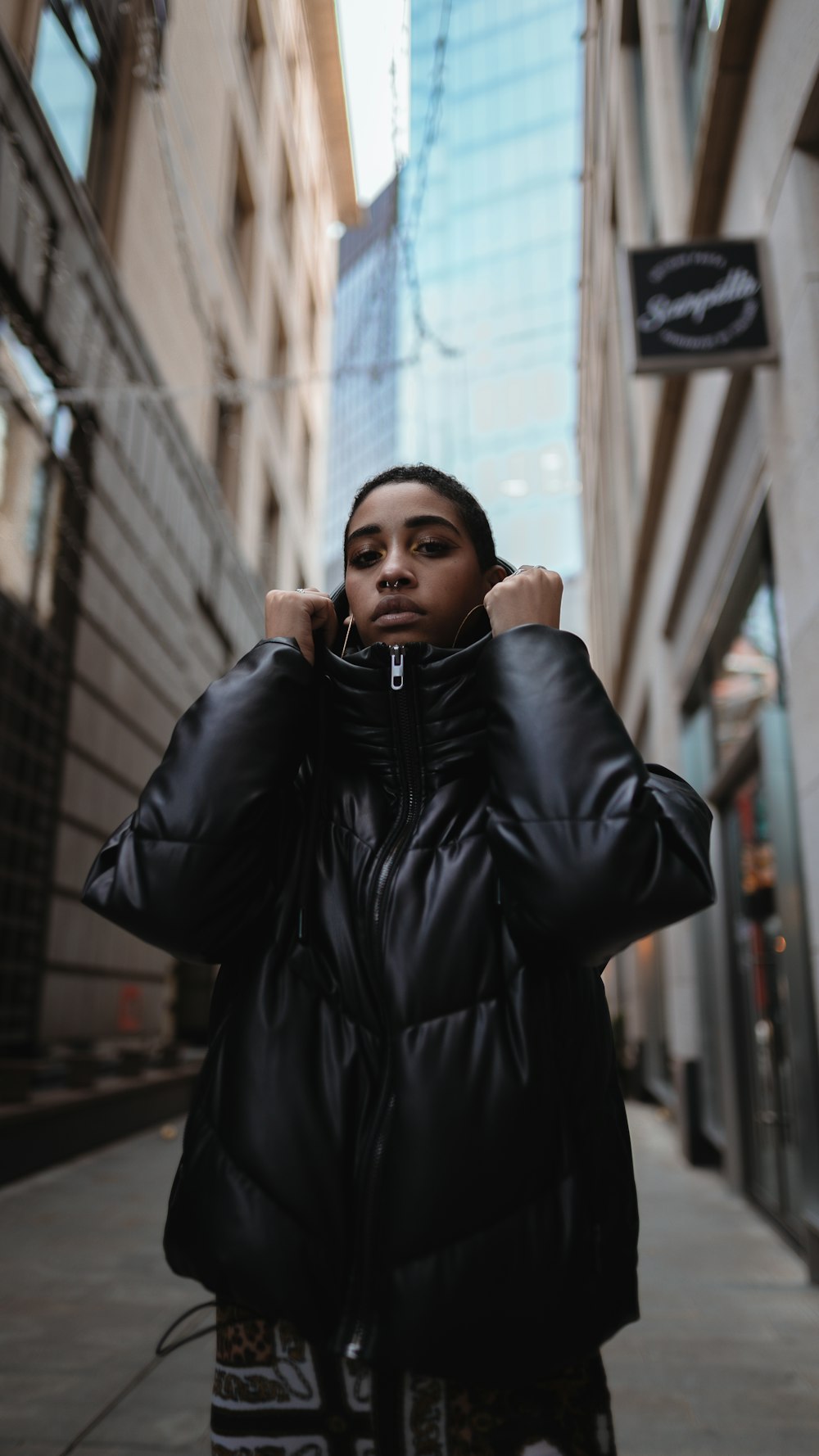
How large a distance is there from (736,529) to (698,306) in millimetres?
1650

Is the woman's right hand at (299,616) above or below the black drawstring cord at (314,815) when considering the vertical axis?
above

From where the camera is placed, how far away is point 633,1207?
1313 mm

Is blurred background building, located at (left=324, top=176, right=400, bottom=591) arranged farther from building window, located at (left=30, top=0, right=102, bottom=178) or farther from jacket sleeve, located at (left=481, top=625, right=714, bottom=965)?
building window, located at (left=30, top=0, right=102, bottom=178)

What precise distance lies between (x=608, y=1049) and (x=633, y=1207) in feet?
0.62

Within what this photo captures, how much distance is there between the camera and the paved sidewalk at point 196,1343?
3.01 metres

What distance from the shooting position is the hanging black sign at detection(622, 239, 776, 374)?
5.32m

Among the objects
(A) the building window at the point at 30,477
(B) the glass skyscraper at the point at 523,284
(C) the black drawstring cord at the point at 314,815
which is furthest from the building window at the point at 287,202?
(C) the black drawstring cord at the point at 314,815

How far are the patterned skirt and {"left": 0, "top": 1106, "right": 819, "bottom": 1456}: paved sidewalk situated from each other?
2.03 metres

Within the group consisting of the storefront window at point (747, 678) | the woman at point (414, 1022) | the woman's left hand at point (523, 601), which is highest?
the storefront window at point (747, 678)

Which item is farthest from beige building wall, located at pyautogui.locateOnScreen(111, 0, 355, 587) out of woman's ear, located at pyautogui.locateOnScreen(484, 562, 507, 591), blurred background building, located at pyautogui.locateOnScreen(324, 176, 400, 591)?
woman's ear, located at pyautogui.locateOnScreen(484, 562, 507, 591)

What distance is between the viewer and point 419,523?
1606 mm

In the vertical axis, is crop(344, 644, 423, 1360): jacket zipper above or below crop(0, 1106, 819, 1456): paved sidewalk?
above

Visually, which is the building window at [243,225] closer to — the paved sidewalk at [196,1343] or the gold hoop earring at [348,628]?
the paved sidewalk at [196,1343]

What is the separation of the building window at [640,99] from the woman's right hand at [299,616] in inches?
425
